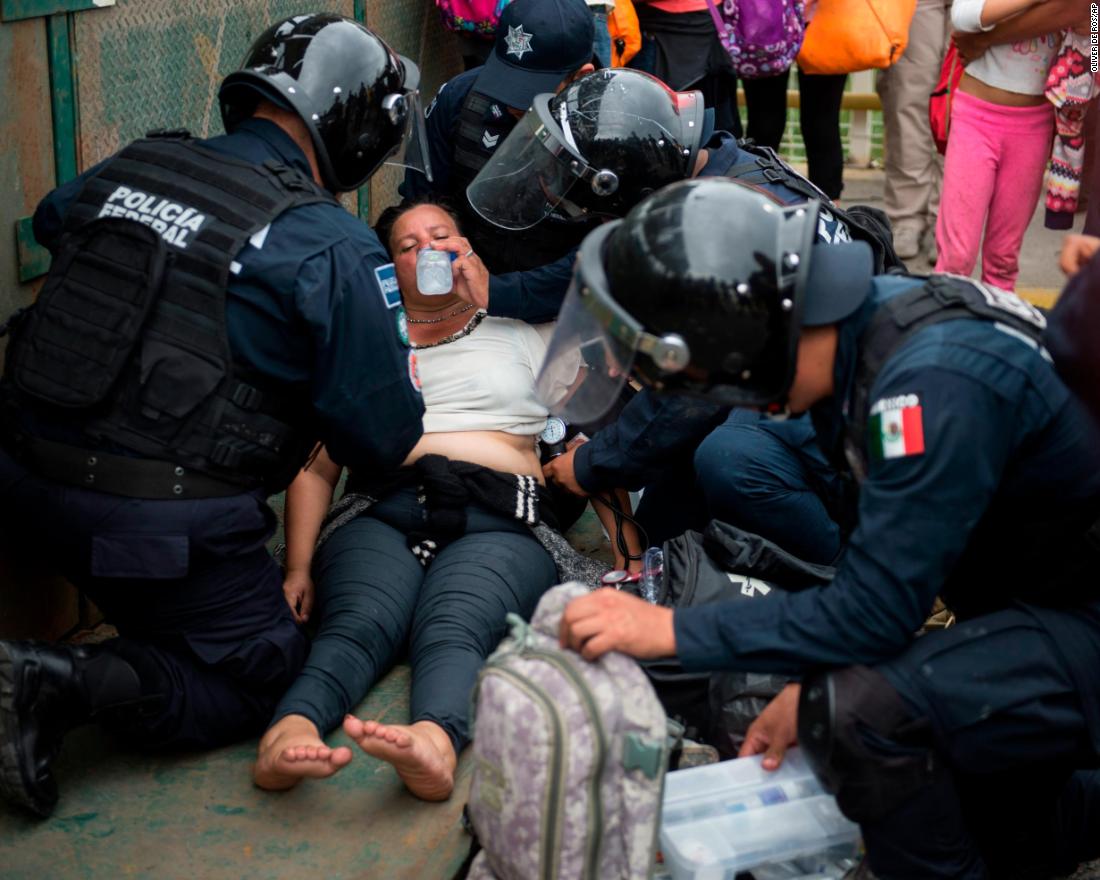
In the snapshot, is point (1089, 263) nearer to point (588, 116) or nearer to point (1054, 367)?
point (1054, 367)

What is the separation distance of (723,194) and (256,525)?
1.24m

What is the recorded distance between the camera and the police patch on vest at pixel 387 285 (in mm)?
2965

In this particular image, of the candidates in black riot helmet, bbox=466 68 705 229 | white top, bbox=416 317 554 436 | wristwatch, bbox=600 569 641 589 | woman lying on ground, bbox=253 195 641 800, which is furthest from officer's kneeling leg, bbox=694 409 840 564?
black riot helmet, bbox=466 68 705 229

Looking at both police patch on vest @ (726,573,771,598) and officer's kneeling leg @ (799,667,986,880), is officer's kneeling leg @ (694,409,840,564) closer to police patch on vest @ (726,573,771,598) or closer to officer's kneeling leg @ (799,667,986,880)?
police patch on vest @ (726,573,771,598)

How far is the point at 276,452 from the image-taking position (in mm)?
2986

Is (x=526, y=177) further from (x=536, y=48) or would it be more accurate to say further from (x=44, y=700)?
(x=44, y=700)

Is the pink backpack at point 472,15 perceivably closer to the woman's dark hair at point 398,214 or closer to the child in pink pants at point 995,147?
the woman's dark hair at point 398,214

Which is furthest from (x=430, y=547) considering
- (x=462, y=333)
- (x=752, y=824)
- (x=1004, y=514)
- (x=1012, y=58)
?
(x=1012, y=58)

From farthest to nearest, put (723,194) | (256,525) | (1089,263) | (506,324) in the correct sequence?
(506,324), (256,525), (723,194), (1089,263)

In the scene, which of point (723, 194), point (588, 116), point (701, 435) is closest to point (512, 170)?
point (588, 116)

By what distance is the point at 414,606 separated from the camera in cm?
348

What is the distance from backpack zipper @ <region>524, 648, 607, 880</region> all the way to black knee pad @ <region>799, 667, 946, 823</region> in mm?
389

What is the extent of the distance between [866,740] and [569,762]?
0.51 metres

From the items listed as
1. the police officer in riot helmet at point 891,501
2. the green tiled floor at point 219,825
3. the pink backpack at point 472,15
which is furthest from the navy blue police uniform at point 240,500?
the pink backpack at point 472,15
